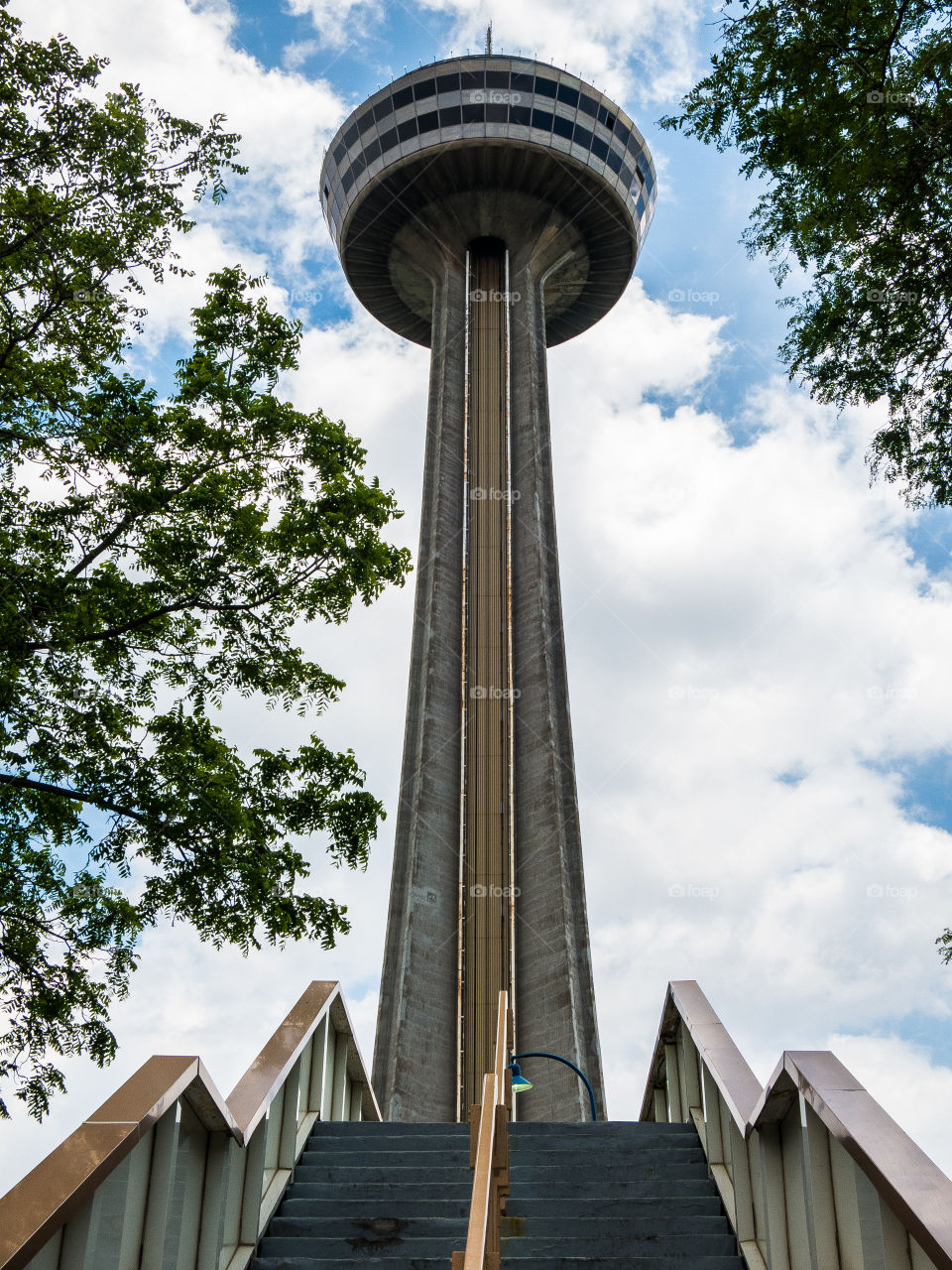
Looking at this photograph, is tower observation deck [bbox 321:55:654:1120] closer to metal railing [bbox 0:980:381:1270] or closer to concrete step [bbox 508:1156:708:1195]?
concrete step [bbox 508:1156:708:1195]

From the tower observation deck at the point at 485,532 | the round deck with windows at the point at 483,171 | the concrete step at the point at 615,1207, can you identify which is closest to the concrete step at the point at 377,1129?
the concrete step at the point at 615,1207

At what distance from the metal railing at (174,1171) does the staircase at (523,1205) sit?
0.20 m

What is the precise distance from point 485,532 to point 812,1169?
79.2 ft

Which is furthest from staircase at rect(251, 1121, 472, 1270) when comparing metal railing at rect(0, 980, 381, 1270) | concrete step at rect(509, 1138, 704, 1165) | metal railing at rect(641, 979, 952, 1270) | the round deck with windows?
the round deck with windows

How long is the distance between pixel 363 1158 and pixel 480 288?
91.6 feet

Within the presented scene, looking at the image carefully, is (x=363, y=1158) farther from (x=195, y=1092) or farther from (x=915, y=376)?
(x=915, y=376)

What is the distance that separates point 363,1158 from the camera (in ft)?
19.4

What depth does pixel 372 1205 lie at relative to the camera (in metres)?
5.13

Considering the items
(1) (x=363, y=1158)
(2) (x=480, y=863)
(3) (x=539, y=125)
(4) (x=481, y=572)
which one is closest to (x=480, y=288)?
(3) (x=539, y=125)

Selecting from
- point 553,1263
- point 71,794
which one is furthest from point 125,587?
point 553,1263

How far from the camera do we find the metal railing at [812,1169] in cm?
290

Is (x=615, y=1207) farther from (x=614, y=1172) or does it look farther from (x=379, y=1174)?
(x=379, y=1174)

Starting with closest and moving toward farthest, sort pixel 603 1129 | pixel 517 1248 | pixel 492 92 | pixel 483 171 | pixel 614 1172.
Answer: pixel 517 1248 < pixel 614 1172 < pixel 603 1129 < pixel 492 92 < pixel 483 171

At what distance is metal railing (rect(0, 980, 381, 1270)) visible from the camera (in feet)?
10.1
